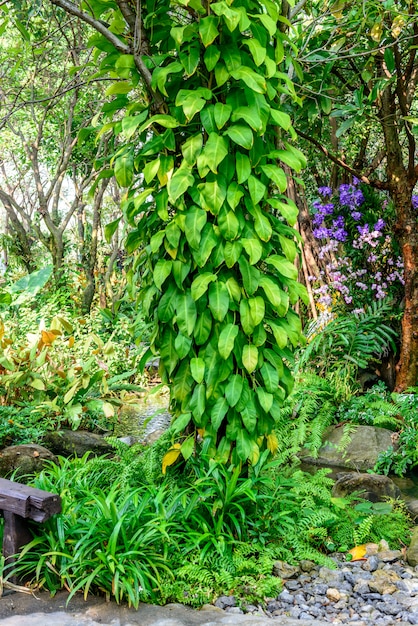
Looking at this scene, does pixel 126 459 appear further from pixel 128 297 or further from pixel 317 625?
pixel 317 625

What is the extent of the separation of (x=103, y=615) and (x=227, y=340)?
4.14 feet

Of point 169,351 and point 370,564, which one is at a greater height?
point 169,351

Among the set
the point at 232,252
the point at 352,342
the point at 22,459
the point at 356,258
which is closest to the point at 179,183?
the point at 232,252

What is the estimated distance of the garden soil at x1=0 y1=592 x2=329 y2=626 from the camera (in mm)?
2254

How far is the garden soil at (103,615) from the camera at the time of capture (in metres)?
2.25

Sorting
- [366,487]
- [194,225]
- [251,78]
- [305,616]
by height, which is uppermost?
[251,78]

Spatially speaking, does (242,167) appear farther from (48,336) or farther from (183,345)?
(48,336)

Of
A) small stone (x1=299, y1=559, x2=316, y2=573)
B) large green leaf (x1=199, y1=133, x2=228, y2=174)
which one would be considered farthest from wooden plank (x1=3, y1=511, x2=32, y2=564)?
large green leaf (x1=199, y1=133, x2=228, y2=174)

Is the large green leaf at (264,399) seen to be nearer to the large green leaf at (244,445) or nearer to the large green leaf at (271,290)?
the large green leaf at (244,445)

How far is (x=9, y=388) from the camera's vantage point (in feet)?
15.6

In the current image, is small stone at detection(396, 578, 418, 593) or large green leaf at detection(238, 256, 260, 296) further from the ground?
large green leaf at detection(238, 256, 260, 296)

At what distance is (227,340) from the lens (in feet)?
9.48

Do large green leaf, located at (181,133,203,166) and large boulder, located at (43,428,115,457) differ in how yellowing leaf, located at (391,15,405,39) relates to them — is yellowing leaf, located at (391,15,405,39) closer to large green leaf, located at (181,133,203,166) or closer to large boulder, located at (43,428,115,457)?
large green leaf, located at (181,133,203,166)

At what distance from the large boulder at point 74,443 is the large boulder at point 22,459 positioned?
0.50m
